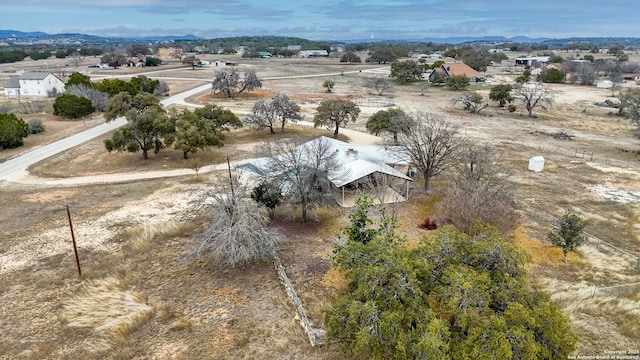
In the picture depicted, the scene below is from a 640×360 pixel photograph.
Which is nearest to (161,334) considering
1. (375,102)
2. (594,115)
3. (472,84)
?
(375,102)

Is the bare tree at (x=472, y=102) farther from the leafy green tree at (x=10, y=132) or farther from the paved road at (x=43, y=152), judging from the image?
the leafy green tree at (x=10, y=132)

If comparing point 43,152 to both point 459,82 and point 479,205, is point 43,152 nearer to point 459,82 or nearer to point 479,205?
point 479,205

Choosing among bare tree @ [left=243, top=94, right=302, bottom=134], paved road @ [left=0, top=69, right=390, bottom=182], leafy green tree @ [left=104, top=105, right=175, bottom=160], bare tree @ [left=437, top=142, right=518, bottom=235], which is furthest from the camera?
bare tree @ [left=243, top=94, right=302, bottom=134]

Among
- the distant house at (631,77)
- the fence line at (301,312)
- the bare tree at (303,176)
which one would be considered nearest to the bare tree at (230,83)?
the bare tree at (303,176)

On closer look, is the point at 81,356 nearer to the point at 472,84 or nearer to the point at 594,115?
the point at 594,115

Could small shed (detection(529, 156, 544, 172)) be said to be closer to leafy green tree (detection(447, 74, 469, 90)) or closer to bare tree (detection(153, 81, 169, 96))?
leafy green tree (detection(447, 74, 469, 90))

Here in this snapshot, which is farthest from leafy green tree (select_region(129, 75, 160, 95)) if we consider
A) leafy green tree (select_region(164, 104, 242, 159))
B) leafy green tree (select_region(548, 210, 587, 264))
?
leafy green tree (select_region(548, 210, 587, 264))
